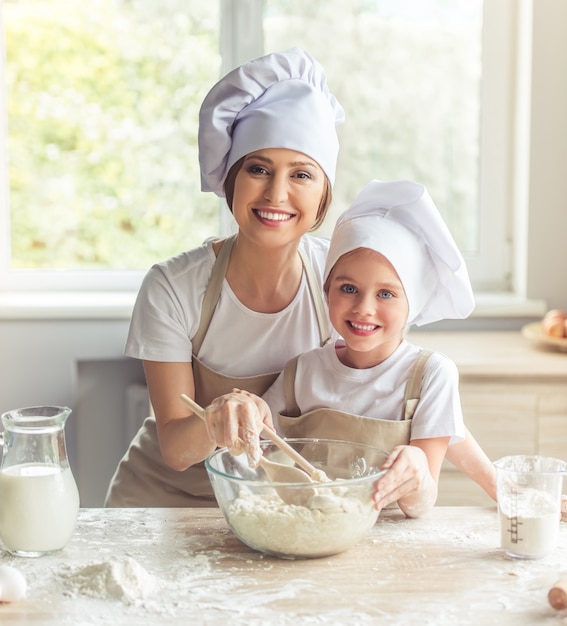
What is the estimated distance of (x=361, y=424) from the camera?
1557 millimetres

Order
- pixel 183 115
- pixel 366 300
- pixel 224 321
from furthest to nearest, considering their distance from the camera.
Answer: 1. pixel 183 115
2. pixel 224 321
3. pixel 366 300

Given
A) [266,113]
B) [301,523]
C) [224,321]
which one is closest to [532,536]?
[301,523]

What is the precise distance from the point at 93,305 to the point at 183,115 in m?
0.72

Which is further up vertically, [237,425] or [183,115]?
[183,115]

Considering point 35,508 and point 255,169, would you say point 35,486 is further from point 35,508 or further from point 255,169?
point 255,169

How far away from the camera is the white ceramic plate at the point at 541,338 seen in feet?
8.71

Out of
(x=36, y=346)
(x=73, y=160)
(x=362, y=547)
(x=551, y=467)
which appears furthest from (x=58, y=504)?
(x=73, y=160)

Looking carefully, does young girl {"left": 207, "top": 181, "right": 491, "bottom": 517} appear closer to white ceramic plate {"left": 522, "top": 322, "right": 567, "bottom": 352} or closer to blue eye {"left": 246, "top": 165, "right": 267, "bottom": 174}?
blue eye {"left": 246, "top": 165, "right": 267, "bottom": 174}

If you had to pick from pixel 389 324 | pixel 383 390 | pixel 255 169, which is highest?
pixel 255 169

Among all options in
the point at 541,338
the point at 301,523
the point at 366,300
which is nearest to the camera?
the point at 301,523

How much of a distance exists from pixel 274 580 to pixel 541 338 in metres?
1.68

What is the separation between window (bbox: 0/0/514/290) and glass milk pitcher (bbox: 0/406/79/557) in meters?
1.95

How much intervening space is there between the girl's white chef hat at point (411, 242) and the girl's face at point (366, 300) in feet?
0.06

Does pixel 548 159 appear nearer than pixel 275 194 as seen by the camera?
No
